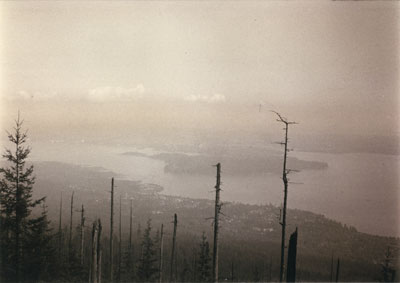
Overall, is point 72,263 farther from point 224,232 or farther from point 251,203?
point 224,232

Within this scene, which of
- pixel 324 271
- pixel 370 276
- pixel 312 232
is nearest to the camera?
pixel 370 276

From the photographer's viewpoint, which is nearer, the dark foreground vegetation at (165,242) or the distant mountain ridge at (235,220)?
the dark foreground vegetation at (165,242)

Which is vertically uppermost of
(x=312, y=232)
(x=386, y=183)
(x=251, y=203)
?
(x=386, y=183)

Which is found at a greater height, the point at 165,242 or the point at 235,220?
the point at 235,220

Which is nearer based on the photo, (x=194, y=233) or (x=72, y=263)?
(x=72, y=263)

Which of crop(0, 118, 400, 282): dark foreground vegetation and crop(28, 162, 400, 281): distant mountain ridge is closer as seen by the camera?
crop(0, 118, 400, 282): dark foreground vegetation

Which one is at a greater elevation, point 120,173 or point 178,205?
point 120,173

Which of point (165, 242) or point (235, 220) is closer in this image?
point (165, 242)

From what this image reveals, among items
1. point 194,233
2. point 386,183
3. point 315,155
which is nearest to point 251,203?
point 194,233
